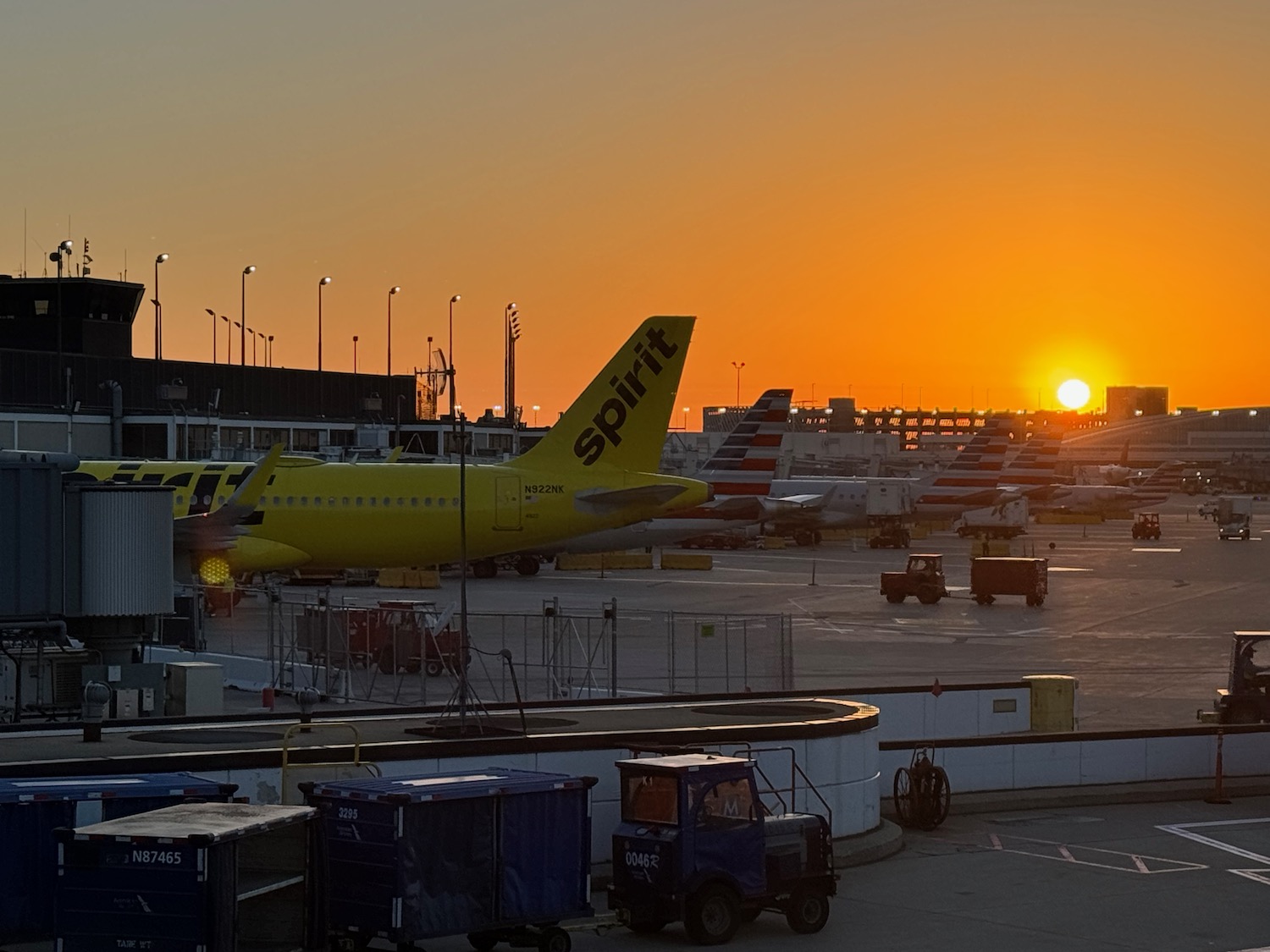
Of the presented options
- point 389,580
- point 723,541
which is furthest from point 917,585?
point 723,541

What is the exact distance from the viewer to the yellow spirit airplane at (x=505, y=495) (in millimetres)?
57625

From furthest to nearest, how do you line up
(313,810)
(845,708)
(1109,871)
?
(845,708) → (1109,871) → (313,810)

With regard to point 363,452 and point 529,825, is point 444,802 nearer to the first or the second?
point 529,825

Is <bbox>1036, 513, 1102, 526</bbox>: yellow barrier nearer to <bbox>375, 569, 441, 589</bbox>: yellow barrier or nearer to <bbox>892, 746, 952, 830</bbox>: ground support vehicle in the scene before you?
<bbox>375, 569, 441, 589</bbox>: yellow barrier

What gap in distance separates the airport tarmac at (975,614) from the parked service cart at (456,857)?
21.6 meters

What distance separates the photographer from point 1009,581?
7106 centimetres

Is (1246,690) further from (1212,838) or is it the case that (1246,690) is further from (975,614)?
(975,614)

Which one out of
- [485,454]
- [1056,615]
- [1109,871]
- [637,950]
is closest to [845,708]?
[1109,871]

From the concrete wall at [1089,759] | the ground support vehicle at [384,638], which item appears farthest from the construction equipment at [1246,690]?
the ground support vehicle at [384,638]

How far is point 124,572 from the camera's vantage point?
30.8 meters

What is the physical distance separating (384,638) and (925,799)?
19.6 m

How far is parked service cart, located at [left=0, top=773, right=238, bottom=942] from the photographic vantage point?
1703 cm

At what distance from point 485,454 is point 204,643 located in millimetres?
80232

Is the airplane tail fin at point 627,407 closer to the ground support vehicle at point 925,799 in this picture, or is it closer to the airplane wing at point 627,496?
the airplane wing at point 627,496
